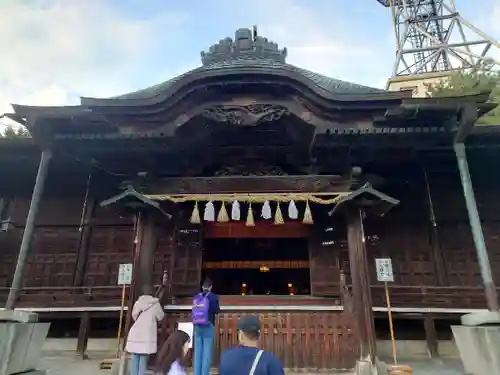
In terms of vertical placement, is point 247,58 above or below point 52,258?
above

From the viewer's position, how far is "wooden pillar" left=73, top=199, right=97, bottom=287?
1023 cm

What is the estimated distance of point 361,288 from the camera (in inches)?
301

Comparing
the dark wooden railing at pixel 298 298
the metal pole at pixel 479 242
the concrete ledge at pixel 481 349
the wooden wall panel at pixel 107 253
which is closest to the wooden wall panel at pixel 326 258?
the dark wooden railing at pixel 298 298

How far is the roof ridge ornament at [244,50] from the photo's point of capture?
46.3 ft

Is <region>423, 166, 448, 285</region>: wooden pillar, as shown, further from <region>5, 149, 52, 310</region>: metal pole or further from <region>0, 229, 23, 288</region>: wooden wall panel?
<region>0, 229, 23, 288</region>: wooden wall panel

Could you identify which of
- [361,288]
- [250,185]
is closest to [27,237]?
[250,185]

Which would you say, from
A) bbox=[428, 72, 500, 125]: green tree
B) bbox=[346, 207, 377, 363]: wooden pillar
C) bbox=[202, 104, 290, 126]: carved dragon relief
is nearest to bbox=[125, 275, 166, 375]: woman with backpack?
bbox=[346, 207, 377, 363]: wooden pillar

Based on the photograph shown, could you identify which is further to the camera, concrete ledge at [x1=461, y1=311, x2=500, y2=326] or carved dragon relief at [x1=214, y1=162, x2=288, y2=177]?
carved dragon relief at [x1=214, y1=162, x2=288, y2=177]

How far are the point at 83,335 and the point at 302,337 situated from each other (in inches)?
232

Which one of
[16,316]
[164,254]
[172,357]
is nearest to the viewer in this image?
[172,357]

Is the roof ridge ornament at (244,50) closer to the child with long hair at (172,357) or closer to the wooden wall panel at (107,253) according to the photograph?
the wooden wall panel at (107,253)

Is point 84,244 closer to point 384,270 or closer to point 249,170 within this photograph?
point 249,170

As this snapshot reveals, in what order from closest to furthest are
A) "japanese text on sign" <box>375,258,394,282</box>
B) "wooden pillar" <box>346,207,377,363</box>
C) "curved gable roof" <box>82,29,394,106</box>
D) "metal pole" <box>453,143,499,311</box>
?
"metal pole" <box>453,143,499,311</box> → "wooden pillar" <box>346,207,377,363</box> → "japanese text on sign" <box>375,258,394,282</box> → "curved gable roof" <box>82,29,394,106</box>

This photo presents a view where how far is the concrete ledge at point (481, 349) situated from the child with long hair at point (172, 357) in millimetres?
4910
